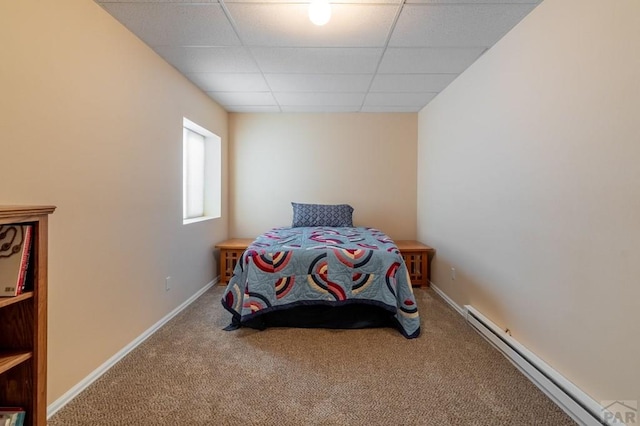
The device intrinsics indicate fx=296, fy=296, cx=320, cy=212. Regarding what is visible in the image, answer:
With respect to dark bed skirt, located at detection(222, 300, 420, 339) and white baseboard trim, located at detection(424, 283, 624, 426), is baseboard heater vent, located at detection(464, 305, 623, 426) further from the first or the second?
dark bed skirt, located at detection(222, 300, 420, 339)

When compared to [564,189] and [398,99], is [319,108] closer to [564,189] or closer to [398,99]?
[398,99]

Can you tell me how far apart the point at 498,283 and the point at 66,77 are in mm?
2910

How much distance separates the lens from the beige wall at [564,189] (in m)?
Answer: 1.24

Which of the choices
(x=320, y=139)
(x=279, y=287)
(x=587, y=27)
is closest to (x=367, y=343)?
(x=279, y=287)

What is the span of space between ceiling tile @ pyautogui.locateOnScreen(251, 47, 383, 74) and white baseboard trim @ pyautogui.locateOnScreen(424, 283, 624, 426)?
7.30 feet

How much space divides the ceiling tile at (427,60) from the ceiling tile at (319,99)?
2.35ft

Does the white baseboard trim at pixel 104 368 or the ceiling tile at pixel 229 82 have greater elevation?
the ceiling tile at pixel 229 82

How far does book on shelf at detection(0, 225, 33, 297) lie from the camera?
41.1 inches

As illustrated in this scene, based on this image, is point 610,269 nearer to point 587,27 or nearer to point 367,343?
point 587,27

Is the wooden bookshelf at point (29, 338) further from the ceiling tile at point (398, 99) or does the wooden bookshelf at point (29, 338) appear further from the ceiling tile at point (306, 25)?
the ceiling tile at point (398, 99)

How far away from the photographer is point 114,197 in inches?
73.5

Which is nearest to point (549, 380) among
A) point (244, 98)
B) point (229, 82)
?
point (229, 82)

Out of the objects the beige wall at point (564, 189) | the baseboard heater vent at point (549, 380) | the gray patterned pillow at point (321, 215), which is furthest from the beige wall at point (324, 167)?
the baseboard heater vent at point (549, 380)

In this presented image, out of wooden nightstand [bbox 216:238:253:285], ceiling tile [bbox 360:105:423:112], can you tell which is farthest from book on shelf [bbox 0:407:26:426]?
ceiling tile [bbox 360:105:423:112]
